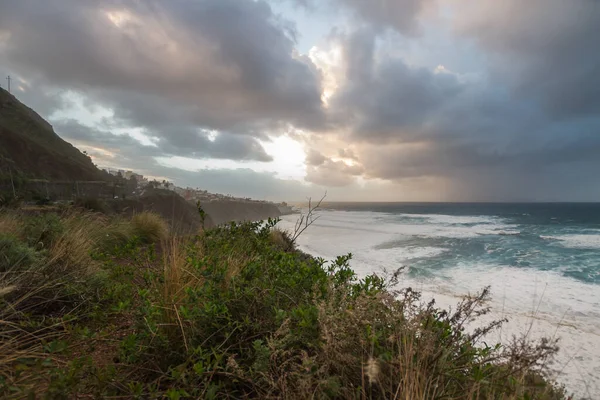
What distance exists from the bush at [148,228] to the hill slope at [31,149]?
2055cm

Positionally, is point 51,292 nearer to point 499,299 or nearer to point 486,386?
point 486,386

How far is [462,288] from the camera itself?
1220 cm

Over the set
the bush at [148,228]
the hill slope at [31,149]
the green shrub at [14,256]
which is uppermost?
the hill slope at [31,149]

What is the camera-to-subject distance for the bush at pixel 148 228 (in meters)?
8.84

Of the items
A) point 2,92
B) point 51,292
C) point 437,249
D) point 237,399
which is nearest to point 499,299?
point 437,249

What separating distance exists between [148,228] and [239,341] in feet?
27.7

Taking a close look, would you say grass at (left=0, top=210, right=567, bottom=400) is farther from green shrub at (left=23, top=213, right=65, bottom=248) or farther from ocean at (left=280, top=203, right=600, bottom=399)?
ocean at (left=280, top=203, right=600, bottom=399)

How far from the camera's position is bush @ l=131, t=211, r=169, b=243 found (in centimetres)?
884

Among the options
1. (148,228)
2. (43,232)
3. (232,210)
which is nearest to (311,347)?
(43,232)

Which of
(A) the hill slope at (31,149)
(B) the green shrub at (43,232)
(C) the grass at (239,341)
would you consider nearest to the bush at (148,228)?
(B) the green shrub at (43,232)

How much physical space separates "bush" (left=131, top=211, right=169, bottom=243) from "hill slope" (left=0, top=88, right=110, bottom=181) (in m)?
20.6

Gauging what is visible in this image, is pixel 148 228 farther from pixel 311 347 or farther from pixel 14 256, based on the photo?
pixel 311 347

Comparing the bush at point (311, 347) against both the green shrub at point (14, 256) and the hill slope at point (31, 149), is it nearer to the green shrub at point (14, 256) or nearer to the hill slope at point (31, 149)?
the green shrub at point (14, 256)

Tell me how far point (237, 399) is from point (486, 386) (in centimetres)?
151
